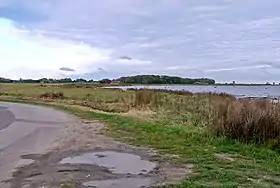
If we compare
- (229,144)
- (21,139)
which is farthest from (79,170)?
(21,139)

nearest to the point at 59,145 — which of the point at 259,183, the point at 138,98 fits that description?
the point at 259,183

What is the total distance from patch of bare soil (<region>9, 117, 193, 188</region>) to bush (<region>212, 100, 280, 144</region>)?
2.88m

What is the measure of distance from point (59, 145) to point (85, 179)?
5.01 meters

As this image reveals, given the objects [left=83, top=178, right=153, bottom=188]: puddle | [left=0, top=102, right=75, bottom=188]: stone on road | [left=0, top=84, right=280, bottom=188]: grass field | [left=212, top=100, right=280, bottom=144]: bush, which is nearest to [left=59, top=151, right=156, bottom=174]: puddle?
[left=83, top=178, right=153, bottom=188]: puddle

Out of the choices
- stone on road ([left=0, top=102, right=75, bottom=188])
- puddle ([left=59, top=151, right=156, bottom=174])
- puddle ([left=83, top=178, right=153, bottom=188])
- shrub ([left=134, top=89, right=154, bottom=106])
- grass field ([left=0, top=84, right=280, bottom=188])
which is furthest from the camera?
shrub ([left=134, top=89, right=154, bottom=106])

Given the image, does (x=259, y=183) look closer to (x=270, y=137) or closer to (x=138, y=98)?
(x=270, y=137)

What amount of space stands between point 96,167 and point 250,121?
5552mm

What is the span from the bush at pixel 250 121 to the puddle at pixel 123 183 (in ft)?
18.8

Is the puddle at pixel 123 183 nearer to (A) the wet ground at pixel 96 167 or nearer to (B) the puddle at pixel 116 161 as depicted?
(A) the wet ground at pixel 96 167

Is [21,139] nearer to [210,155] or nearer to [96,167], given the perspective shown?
[96,167]

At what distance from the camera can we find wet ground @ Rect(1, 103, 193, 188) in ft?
27.2

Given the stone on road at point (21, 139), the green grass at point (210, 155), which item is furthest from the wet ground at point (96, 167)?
the green grass at point (210, 155)

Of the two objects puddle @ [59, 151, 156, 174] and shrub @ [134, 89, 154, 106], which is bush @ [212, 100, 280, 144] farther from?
shrub @ [134, 89, 154, 106]

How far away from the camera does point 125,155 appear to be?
11.7m
